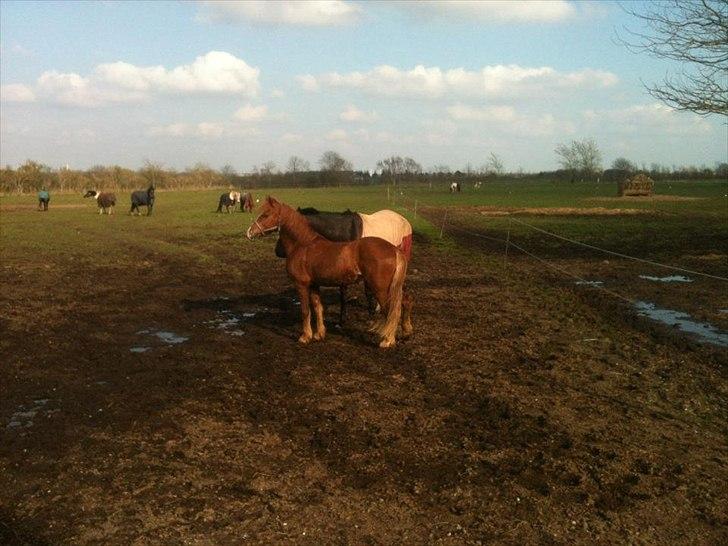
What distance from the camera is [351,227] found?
9.01 metres

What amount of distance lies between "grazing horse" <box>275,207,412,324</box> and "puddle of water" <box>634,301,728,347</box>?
164 inches

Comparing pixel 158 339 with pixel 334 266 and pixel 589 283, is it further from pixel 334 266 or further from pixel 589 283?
pixel 589 283

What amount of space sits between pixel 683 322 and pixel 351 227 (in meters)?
5.25

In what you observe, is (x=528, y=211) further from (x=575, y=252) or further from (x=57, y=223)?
(x=57, y=223)

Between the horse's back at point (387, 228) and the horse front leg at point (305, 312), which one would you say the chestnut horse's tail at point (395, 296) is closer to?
the horse front leg at point (305, 312)

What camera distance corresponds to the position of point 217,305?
1089cm

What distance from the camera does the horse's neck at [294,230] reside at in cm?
811

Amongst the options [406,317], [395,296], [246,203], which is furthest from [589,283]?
[246,203]

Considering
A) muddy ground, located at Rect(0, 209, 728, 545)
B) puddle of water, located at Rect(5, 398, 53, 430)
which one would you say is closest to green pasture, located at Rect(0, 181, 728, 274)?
muddy ground, located at Rect(0, 209, 728, 545)

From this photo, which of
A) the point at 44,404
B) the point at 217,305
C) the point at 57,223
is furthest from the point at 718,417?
the point at 57,223

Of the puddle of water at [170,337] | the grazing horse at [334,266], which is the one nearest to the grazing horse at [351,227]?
the grazing horse at [334,266]

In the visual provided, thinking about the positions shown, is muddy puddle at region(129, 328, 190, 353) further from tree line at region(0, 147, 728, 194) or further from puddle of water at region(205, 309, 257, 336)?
tree line at region(0, 147, 728, 194)

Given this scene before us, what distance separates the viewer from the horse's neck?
8109 millimetres

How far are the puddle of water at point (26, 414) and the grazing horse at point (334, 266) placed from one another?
317cm
